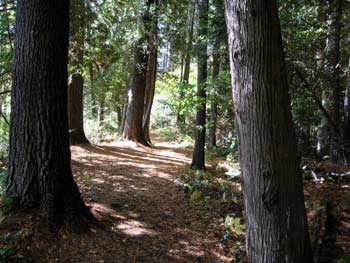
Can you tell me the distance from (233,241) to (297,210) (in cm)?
235

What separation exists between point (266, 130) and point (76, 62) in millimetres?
7503

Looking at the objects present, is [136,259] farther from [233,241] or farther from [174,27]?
[174,27]

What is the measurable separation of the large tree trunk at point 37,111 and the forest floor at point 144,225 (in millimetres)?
306

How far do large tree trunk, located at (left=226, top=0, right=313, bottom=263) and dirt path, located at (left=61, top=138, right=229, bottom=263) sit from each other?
1.78 metres

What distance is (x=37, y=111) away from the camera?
3.80m

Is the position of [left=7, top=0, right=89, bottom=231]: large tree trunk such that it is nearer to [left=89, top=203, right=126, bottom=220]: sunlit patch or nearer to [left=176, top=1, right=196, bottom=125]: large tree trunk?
[left=89, top=203, right=126, bottom=220]: sunlit patch

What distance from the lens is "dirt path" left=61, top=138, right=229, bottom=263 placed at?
3.85 meters

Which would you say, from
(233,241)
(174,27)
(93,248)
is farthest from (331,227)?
(174,27)

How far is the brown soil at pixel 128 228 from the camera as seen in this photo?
3.56 meters

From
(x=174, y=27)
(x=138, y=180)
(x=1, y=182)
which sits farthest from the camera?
(x=174, y=27)

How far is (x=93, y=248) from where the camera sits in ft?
12.4

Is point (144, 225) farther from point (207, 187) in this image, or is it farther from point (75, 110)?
point (75, 110)

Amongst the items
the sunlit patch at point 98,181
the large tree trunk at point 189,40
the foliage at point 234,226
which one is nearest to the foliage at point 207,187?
the foliage at point 234,226

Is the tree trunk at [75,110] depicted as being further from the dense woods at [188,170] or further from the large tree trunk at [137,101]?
the large tree trunk at [137,101]
